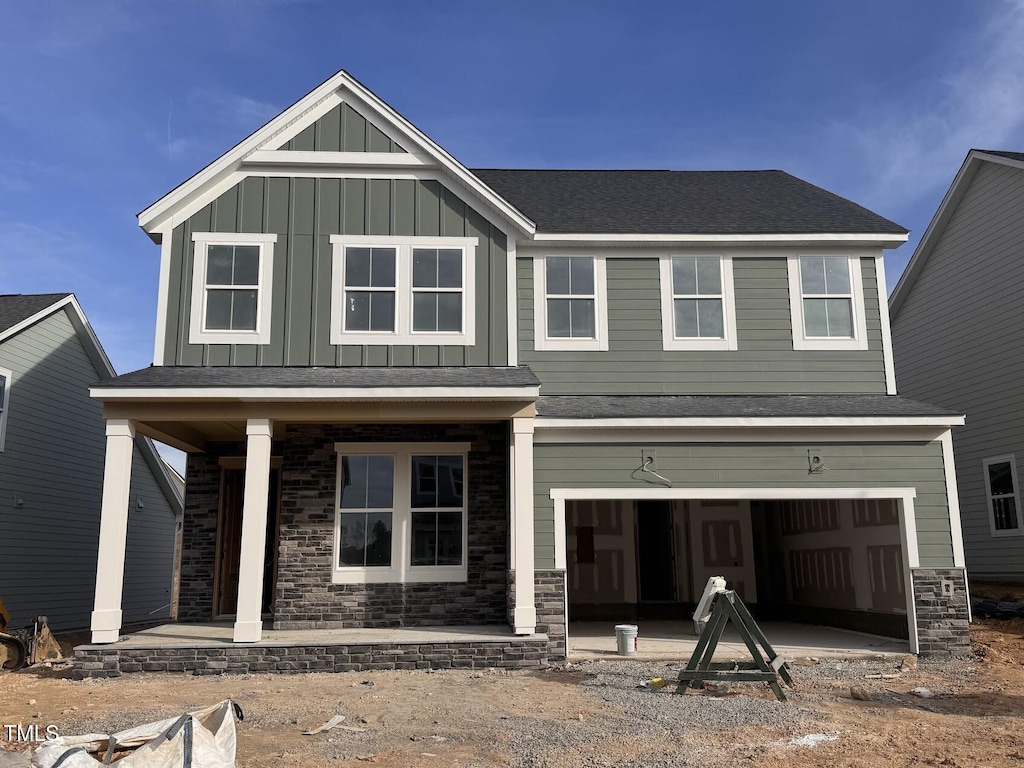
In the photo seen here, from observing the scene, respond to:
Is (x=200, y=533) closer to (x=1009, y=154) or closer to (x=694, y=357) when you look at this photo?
(x=694, y=357)

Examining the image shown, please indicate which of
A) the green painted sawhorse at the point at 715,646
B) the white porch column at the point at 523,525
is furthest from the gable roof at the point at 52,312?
the green painted sawhorse at the point at 715,646

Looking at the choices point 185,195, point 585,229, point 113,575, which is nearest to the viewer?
point 113,575

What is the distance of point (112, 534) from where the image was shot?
35.6 feet

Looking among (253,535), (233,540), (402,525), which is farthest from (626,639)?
(233,540)

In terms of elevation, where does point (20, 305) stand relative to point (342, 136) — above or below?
below

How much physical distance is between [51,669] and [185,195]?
261 inches

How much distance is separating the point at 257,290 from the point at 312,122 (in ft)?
8.68

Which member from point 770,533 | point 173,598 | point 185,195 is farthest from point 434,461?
point 173,598

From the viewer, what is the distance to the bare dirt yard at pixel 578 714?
22.1ft

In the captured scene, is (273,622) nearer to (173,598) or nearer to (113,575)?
(113,575)

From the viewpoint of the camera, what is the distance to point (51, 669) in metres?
11.3

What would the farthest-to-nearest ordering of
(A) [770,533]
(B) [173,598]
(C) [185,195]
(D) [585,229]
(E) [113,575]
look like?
1. (B) [173,598]
2. (A) [770,533]
3. (D) [585,229]
4. (C) [185,195]
5. (E) [113,575]

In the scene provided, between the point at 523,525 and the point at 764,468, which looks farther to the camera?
the point at 764,468

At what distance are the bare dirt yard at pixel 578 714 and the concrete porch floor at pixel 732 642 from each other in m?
0.53
